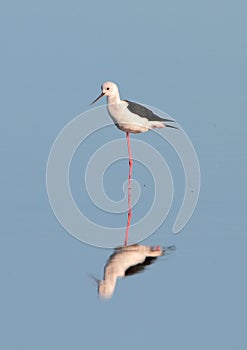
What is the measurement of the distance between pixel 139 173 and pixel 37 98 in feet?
6.64

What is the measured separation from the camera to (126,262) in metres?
5.84

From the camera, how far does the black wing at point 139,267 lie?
18.6 ft

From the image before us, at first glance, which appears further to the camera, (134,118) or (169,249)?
(134,118)

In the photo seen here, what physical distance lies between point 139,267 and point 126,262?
0.10 meters

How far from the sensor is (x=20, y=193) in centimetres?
686

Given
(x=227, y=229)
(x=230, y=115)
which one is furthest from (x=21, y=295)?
(x=230, y=115)

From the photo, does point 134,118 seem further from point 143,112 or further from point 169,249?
point 169,249

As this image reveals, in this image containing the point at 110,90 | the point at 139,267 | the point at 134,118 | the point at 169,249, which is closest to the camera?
the point at 139,267

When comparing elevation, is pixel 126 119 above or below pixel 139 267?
above

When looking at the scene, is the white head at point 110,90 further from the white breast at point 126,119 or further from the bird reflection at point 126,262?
the bird reflection at point 126,262

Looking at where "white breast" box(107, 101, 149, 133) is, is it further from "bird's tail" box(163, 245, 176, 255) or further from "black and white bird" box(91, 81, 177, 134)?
"bird's tail" box(163, 245, 176, 255)

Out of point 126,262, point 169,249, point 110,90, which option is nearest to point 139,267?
point 126,262

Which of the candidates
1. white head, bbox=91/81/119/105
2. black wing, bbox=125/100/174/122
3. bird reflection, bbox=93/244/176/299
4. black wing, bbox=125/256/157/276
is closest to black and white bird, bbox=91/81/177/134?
black wing, bbox=125/100/174/122

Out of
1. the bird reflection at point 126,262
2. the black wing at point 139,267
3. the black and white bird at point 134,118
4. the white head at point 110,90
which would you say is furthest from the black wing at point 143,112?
the black wing at point 139,267
